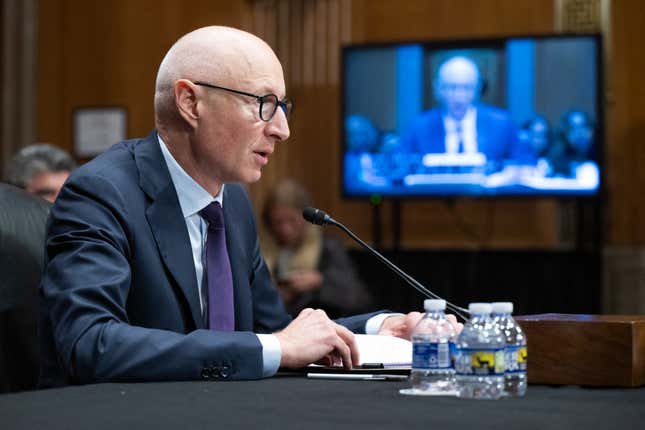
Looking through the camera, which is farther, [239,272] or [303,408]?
[239,272]

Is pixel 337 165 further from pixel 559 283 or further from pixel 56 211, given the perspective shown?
pixel 56 211

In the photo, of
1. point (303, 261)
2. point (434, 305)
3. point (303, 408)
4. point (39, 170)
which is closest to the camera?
point (303, 408)

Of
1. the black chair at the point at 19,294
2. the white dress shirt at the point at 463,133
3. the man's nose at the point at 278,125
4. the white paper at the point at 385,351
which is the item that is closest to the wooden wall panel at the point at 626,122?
the white dress shirt at the point at 463,133

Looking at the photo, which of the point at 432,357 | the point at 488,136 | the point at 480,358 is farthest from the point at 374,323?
the point at 488,136

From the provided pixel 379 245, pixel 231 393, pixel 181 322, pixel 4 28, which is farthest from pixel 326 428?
pixel 4 28

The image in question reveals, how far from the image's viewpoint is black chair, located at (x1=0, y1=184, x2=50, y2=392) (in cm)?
228

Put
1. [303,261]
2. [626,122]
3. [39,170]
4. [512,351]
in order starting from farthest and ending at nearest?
[626,122]
[303,261]
[39,170]
[512,351]

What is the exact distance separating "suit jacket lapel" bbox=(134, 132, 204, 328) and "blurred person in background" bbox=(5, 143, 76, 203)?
7.05 ft

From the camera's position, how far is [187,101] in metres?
2.33

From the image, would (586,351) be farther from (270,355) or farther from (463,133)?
(463,133)

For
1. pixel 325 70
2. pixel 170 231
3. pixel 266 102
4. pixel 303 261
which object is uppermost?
pixel 325 70

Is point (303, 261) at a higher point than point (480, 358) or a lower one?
lower

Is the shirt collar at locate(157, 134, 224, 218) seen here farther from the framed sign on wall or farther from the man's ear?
the framed sign on wall

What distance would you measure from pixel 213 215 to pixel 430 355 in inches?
31.9
